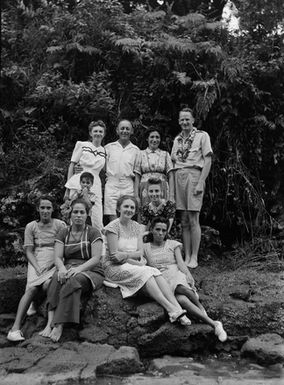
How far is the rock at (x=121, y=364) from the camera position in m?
4.54

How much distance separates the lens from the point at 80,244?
5.39 metres

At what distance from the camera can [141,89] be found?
874 centimetres

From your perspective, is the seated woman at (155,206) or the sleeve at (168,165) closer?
the seated woman at (155,206)

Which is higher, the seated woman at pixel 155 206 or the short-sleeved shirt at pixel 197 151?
the short-sleeved shirt at pixel 197 151

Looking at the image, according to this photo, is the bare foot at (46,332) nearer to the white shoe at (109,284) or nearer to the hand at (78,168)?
the white shoe at (109,284)

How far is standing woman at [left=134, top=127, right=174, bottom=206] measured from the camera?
6332 millimetres

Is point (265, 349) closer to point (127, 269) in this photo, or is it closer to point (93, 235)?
point (127, 269)

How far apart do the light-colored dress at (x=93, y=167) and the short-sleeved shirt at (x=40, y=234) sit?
1.87ft

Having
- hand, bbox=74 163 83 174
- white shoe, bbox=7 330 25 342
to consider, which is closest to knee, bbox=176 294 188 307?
white shoe, bbox=7 330 25 342

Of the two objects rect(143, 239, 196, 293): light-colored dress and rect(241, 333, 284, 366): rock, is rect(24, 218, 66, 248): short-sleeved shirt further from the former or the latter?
rect(241, 333, 284, 366): rock

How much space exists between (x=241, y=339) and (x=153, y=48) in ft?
18.4

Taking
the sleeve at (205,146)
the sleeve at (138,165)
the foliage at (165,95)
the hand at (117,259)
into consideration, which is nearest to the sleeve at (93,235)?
the hand at (117,259)

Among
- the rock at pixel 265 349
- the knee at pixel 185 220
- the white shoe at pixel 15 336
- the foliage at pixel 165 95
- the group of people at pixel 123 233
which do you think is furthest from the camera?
the foliage at pixel 165 95

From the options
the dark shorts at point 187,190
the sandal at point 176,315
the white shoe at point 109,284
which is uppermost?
the dark shorts at point 187,190
